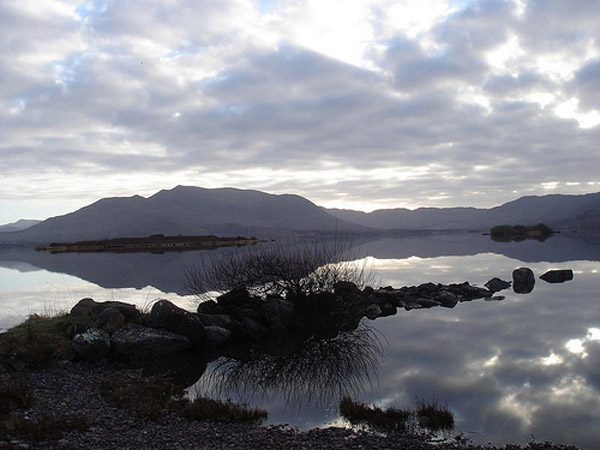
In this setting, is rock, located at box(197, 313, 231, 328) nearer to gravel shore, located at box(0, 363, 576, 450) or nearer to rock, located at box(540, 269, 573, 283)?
gravel shore, located at box(0, 363, 576, 450)

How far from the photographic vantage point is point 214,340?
20.1 meters

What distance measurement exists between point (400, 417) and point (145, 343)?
1064cm

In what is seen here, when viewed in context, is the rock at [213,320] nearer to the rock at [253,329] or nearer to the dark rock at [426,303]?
the rock at [253,329]

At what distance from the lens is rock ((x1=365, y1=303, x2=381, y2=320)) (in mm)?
26212

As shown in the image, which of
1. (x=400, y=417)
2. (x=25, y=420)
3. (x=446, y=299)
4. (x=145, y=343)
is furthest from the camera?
(x=446, y=299)

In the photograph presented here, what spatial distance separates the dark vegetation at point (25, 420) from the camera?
355 inches

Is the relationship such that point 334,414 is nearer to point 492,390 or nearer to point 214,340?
point 492,390

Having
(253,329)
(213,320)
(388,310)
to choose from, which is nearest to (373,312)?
(388,310)

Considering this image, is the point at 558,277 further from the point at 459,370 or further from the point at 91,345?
the point at 91,345

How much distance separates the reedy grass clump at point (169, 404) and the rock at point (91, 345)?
11.2 ft

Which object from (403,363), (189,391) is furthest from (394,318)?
(189,391)

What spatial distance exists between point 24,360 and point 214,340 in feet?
23.7

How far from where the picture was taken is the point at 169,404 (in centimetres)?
1176

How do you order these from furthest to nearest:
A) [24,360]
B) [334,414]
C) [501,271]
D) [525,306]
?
[501,271]
[525,306]
[24,360]
[334,414]
